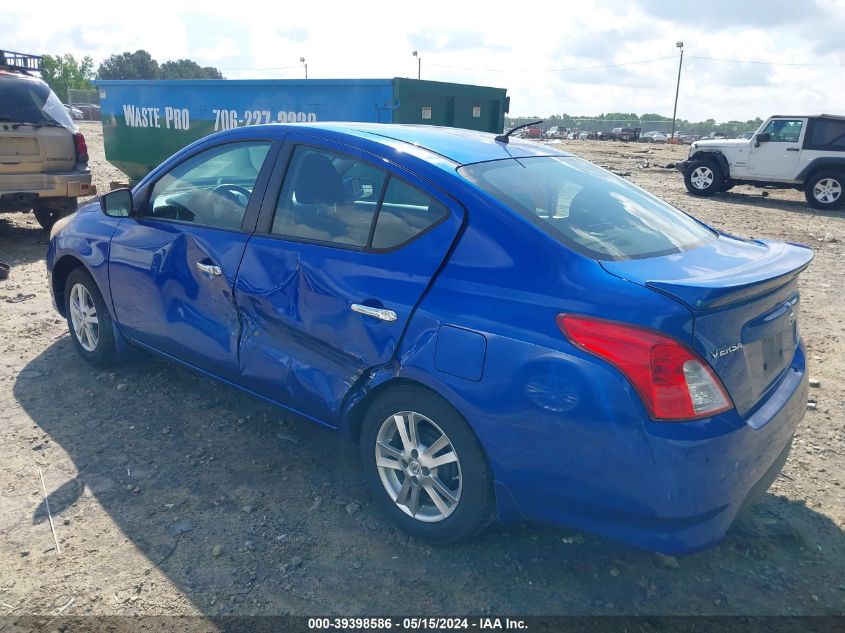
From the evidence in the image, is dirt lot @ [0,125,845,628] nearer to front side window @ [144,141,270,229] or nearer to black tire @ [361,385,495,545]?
black tire @ [361,385,495,545]

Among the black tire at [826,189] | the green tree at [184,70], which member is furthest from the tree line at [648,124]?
the black tire at [826,189]

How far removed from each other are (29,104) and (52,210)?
1499mm

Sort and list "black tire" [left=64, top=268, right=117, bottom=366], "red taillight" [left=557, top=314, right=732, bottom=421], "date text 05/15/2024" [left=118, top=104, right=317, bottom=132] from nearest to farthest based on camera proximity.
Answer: "red taillight" [left=557, top=314, right=732, bottom=421] < "black tire" [left=64, top=268, right=117, bottom=366] < "date text 05/15/2024" [left=118, top=104, right=317, bottom=132]

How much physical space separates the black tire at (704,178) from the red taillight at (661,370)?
52.9 feet

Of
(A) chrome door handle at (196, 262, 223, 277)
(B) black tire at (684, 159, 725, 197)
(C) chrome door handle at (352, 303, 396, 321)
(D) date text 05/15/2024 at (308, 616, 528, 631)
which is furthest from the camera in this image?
(B) black tire at (684, 159, 725, 197)

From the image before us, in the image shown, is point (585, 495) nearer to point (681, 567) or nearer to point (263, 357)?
point (681, 567)

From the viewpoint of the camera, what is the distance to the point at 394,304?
8.97 ft

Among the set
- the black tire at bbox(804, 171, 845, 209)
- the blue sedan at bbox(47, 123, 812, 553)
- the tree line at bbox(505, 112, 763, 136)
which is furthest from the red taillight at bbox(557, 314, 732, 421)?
the tree line at bbox(505, 112, 763, 136)

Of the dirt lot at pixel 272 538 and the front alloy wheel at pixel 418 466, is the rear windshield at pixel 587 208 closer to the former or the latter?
the front alloy wheel at pixel 418 466

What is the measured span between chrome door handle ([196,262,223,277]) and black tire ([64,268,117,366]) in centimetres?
117

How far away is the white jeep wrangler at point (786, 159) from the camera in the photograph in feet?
48.4

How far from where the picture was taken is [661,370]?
86.5 inches

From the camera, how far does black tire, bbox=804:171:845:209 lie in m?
14.7

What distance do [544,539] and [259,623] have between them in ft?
4.08
